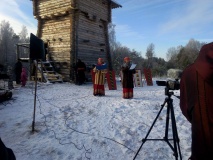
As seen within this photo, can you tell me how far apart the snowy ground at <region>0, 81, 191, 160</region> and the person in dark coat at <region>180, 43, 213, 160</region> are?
2.80m

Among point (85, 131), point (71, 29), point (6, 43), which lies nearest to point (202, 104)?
point (85, 131)

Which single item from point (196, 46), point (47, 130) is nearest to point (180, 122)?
point (47, 130)

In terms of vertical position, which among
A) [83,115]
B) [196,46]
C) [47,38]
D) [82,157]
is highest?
[196,46]

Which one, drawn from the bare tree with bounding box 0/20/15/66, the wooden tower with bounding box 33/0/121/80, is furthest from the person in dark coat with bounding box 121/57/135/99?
the bare tree with bounding box 0/20/15/66

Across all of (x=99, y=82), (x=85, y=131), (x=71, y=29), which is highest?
(x=71, y=29)

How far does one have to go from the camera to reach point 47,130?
5281 millimetres

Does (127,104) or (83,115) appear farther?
(127,104)

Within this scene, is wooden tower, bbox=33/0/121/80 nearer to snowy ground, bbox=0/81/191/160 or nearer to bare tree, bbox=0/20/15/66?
snowy ground, bbox=0/81/191/160

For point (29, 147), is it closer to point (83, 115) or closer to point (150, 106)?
point (83, 115)

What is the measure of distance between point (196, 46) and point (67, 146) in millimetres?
69946

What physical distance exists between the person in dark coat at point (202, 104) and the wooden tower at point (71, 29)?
1401 cm

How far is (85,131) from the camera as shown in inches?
208

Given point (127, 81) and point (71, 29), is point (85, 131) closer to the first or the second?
point (127, 81)

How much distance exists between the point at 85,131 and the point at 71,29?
443 inches
